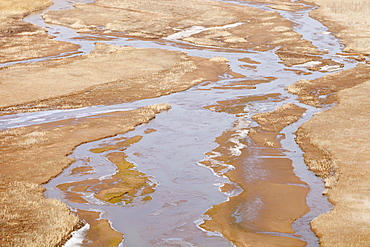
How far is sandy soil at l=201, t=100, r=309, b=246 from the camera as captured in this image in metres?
16.4

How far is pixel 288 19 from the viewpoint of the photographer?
71875 millimetres

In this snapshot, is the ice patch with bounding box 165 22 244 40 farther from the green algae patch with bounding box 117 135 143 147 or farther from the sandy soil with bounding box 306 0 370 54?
the green algae patch with bounding box 117 135 143 147

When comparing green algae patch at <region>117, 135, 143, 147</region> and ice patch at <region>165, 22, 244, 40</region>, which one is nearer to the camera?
green algae patch at <region>117, 135, 143, 147</region>

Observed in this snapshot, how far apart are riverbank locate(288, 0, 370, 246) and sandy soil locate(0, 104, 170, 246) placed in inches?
345

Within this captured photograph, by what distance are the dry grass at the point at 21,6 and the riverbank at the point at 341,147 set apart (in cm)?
5478

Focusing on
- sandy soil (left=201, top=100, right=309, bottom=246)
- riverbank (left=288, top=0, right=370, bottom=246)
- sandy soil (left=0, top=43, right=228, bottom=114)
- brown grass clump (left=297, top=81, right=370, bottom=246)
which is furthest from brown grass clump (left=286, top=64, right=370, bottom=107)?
sandy soil (left=0, top=43, right=228, bottom=114)

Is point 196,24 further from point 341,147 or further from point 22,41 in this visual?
point 341,147

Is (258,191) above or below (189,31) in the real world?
above

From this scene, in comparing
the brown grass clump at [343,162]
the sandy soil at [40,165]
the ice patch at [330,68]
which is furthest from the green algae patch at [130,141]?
the ice patch at [330,68]

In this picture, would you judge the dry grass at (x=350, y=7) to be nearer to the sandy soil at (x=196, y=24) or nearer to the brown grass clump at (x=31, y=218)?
the sandy soil at (x=196, y=24)

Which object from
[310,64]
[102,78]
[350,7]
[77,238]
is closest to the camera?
[77,238]

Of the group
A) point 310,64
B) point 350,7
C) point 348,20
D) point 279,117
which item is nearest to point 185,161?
point 279,117

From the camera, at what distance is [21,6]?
84.5m

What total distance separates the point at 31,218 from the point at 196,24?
57529 mm
